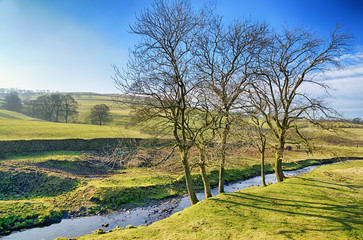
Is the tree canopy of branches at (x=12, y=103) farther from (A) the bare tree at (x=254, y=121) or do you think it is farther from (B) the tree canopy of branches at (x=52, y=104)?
(A) the bare tree at (x=254, y=121)

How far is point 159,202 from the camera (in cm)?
1883

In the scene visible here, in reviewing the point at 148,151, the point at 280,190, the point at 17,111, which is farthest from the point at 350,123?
the point at 17,111

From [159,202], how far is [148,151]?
8.81m

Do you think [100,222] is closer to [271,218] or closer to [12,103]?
[271,218]

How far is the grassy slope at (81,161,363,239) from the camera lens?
25.1 ft

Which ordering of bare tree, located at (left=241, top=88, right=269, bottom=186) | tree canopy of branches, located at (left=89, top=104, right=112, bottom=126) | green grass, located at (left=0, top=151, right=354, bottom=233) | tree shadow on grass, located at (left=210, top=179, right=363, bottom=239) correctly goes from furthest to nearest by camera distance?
tree canopy of branches, located at (left=89, top=104, right=112, bottom=126) → green grass, located at (left=0, top=151, right=354, bottom=233) → bare tree, located at (left=241, top=88, right=269, bottom=186) → tree shadow on grass, located at (left=210, top=179, right=363, bottom=239)

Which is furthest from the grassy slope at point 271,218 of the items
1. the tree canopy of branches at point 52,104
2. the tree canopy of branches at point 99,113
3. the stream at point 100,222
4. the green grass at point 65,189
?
the tree canopy of branches at point 52,104

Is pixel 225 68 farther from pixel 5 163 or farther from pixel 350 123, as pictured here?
pixel 5 163

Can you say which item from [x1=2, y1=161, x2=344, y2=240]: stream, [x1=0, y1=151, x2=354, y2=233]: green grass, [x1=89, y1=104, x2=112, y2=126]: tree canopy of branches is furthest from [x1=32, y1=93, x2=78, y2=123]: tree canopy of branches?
[x1=2, y1=161, x2=344, y2=240]: stream

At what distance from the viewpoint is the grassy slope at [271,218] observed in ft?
25.1

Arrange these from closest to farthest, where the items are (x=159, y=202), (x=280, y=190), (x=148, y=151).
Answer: (x=148, y=151)
(x=280, y=190)
(x=159, y=202)

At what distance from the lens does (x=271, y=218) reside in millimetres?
8953

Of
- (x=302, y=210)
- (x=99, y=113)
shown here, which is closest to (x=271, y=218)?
(x=302, y=210)

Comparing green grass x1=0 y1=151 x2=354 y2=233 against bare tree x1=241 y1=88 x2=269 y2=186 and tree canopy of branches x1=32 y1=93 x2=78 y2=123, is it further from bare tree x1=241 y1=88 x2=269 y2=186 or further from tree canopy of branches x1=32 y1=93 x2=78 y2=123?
tree canopy of branches x1=32 y1=93 x2=78 y2=123
